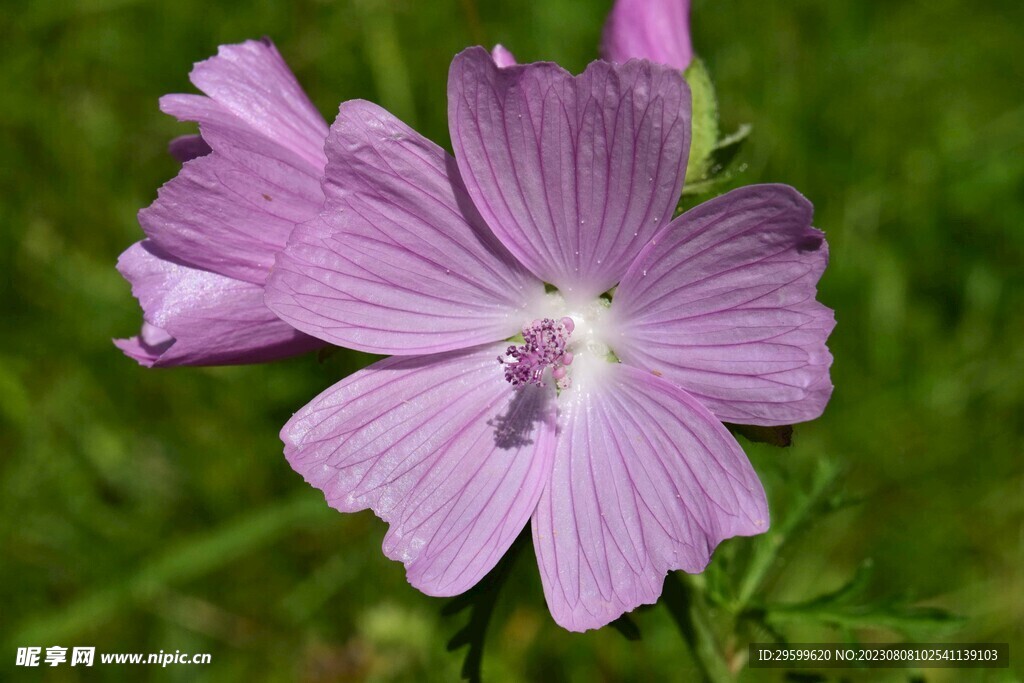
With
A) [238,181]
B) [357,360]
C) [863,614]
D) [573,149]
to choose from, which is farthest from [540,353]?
[357,360]

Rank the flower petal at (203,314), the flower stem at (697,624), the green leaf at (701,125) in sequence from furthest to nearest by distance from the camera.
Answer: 1. the flower stem at (697,624)
2. the green leaf at (701,125)
3. the flower petal at (203,314)

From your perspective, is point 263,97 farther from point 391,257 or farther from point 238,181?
point 391,257

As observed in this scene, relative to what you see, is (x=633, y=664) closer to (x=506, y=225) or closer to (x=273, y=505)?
(x=273, y=505)

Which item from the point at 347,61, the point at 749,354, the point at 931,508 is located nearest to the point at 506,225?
the point at 749,354

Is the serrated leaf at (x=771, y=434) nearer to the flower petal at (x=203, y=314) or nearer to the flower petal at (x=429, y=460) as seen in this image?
the flower petal at (x=429, y=460)

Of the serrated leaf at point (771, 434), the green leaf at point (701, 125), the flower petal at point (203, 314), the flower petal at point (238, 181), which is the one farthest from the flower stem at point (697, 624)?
the flower petal at point (238, 181)

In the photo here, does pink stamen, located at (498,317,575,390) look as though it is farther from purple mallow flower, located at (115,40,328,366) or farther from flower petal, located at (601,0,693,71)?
flower petal, located at (601,0,693,71)
